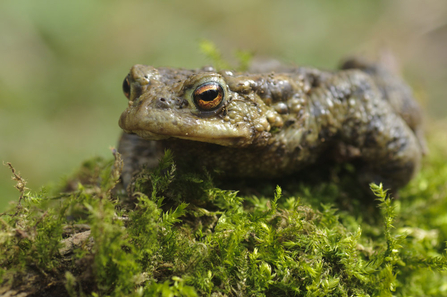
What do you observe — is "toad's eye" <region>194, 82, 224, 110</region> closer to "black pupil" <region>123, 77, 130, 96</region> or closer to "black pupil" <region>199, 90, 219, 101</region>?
"black pupil" <region>199, 90, 219, 101</region>

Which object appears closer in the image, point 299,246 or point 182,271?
point 182,271

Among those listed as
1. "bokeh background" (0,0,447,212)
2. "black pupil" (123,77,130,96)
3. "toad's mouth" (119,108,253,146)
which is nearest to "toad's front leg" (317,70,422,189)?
"toad's mouth" (119,108,253,146)

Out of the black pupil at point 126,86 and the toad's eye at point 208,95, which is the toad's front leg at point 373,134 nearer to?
the toad's eye at point 208,95

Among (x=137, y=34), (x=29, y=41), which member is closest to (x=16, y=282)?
(x=29, y=41)

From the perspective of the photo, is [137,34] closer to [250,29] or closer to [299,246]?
[250,29]

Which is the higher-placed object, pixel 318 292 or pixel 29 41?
pixel 29 41

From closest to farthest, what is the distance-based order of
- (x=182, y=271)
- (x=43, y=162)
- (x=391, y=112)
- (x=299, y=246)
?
(x=182, y=271) < (x=299, y=246) < (x=391, y=112) < (x=43, y=162)

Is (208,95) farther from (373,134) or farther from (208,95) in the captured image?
(373,134)
